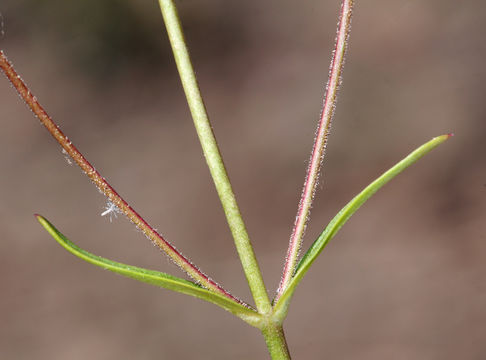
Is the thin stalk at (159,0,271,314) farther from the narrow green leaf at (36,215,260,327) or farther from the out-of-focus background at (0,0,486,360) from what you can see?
the out-of-focus background at (0,0,486,360)

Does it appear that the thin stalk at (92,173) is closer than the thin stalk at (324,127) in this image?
Yes

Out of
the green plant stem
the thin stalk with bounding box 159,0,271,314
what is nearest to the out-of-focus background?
the green plant stem

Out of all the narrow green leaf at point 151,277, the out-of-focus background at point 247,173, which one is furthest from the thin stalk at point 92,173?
the out-of-focus background at point 247,173

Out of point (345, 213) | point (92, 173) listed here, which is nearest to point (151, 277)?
point (92, 173)

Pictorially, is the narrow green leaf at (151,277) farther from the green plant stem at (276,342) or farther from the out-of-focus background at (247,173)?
the out-of-focus background at (247,173)

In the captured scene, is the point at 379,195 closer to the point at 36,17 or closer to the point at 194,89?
the point at 36,17

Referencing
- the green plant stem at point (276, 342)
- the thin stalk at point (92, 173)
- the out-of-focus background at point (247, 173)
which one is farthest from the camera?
the out-of-focus background at point (247, 173)

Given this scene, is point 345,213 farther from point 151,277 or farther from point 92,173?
point 92,173
